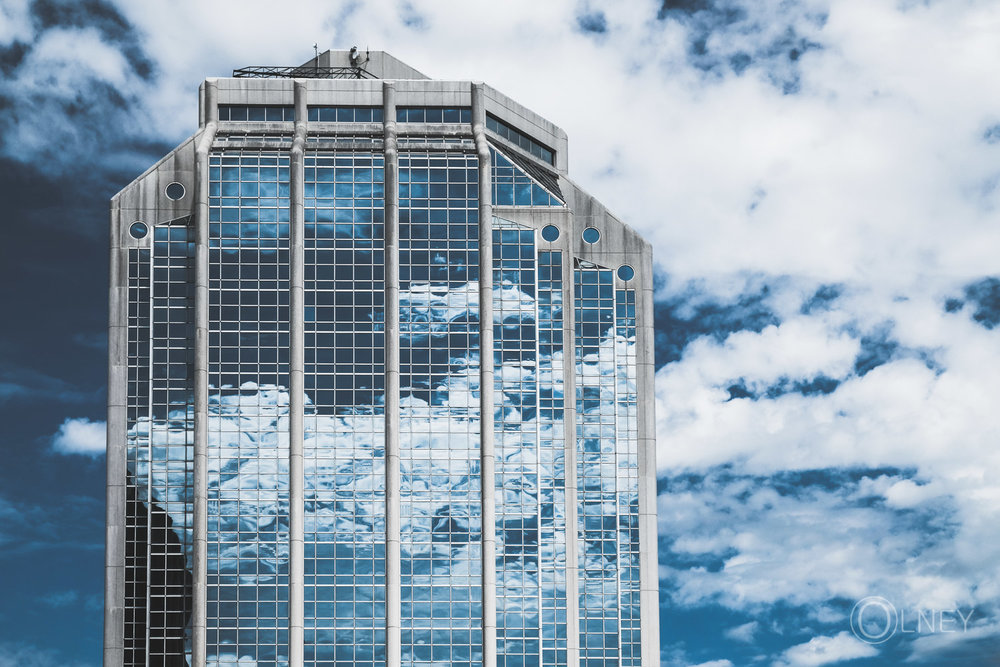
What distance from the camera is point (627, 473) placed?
137m

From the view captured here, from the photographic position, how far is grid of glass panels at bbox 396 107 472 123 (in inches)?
5418

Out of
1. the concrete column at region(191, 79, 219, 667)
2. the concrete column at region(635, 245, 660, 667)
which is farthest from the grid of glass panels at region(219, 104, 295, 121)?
the concrete column at region(635, 245, 660, 667)

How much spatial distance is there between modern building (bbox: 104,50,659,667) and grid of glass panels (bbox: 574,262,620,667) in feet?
0.64

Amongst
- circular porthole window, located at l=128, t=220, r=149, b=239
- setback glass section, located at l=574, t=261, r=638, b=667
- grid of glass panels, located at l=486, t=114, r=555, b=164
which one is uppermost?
grid of glass panels, located at l=486, t=114, r=555, b=164

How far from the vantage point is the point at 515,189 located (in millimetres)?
137125

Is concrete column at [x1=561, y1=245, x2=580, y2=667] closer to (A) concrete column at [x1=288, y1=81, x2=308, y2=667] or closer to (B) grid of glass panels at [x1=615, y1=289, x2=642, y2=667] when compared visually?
(B) grid of glass panels at [x1=615, y1=289, x2=642, y2=667]

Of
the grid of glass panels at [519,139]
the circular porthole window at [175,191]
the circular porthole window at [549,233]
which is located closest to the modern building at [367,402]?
the circular porthole window at [175,191]

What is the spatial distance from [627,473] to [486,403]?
15.4m

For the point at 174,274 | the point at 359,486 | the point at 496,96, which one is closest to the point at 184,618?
the point at 359,486

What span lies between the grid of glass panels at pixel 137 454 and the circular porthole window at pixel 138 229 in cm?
125

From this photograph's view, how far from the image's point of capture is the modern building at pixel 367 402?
127 m

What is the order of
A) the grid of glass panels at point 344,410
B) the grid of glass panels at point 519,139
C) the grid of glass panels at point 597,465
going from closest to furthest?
the grid of glass panels at point 344,410, the grid of glass panels at point 597,465, the grid of glass panels at point 519,139

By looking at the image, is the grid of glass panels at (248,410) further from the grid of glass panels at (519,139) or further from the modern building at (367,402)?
the grid of glass panels at (519,139)

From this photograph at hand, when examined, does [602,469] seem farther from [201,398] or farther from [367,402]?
[201,398]
